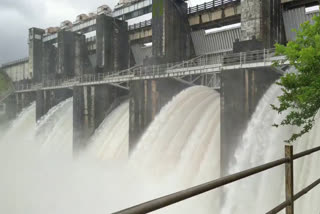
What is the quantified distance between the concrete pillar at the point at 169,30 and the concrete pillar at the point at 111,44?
22.1 feet

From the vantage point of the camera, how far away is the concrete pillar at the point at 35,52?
38.0 meters

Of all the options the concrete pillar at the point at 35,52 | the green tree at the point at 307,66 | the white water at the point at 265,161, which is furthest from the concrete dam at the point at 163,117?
the concrete pillar at the point at 35,52

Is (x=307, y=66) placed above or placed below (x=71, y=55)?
below

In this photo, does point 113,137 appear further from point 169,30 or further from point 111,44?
point 111,44

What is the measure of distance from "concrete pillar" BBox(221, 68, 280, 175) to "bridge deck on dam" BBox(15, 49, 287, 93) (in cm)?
47

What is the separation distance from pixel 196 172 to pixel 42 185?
12.7 meters

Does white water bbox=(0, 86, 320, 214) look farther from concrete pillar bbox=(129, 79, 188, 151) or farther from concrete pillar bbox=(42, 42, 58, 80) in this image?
concrete pillar bbox=(42, 42, 58, 80)

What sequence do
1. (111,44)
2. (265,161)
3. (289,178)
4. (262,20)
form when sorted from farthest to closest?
(111,44) < (262,20) < (265,161) < (289,178)

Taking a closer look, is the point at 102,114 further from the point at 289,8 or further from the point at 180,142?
the point at 289,8

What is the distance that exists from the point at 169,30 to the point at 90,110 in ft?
31.8

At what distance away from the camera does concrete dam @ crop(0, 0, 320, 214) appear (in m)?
11.9

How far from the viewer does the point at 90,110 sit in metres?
23.9

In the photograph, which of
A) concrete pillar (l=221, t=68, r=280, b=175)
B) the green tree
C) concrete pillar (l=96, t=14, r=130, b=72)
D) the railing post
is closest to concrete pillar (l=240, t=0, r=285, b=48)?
concrete pillar (l=221, t=68, r=280, b=175)

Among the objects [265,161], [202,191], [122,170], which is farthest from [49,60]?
[202,191]
